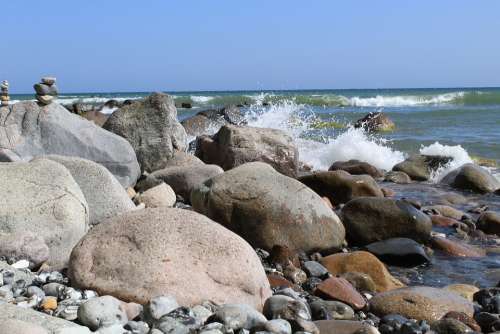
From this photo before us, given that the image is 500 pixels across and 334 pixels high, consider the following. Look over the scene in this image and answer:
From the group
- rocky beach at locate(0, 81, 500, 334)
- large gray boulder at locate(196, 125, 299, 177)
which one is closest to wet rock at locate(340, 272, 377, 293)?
rocky beach at locate(0, 81, 500, 334)

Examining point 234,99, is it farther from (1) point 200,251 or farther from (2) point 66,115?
(1) point 200,251

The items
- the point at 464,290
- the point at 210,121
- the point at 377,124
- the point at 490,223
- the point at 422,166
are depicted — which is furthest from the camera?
the point at 377,124

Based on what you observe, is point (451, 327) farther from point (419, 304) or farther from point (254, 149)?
point (254, 149)

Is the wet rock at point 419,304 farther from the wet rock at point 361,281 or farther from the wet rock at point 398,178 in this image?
the wet rock at point 398,178

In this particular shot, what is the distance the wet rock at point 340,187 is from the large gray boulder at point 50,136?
2644 mm

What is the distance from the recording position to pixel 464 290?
5383 mm

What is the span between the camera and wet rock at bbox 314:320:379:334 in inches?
155

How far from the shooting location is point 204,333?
3375 mm

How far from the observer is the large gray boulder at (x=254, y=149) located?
34.0ft

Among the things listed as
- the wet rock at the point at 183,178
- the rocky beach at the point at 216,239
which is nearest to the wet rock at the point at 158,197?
the rocky beach at the point at 216,239

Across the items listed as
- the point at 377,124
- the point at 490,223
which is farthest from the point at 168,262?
the point at 377,124

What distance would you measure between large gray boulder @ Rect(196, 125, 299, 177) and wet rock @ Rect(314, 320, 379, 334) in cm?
630

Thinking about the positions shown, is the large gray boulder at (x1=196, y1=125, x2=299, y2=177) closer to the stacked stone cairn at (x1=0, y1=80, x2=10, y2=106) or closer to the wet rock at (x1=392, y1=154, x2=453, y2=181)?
the wet rock at (x1=392, y1=154, x2=453, y2=181)

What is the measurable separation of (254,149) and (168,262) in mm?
6498
